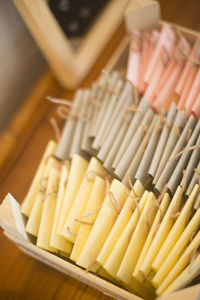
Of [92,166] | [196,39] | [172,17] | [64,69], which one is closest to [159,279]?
[92,166]

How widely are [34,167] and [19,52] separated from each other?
44cm

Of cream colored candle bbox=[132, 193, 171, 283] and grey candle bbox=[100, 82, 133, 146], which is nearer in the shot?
cream colored candle bbox=[132, 193, 171, 283]

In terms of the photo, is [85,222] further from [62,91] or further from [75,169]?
[62,91]

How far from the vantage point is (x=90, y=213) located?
1.96 ft

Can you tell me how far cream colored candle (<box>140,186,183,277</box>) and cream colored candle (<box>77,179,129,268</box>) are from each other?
0.35 feet

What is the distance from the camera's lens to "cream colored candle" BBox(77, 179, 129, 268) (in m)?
0.57

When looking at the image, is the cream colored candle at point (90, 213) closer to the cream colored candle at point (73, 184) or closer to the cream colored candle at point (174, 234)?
the cream colored candle at point (73, 184)

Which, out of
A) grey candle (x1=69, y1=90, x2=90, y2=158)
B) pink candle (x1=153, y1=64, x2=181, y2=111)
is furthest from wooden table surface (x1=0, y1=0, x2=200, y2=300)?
pink candle (x1=153, y1=64, x2=181, y2=111)

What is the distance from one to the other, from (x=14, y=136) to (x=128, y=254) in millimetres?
659

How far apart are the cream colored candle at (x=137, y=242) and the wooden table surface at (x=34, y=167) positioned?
0.26m

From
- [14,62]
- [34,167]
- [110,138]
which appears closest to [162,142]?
[110,138]

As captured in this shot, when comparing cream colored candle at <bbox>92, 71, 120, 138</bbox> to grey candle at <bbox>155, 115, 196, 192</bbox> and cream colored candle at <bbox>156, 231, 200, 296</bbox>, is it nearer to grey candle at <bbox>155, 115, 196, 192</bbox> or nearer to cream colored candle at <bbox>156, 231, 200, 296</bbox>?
grey candle at <bbox>155, 115, 196, 192</bbox>

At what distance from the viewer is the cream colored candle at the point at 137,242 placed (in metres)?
0.53

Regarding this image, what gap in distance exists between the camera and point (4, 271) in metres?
0.81
